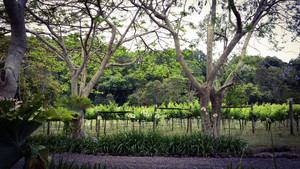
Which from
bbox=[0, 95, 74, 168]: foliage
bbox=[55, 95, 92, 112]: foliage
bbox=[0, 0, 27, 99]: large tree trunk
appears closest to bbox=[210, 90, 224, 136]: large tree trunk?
bbox=[55, 95, 92, 112]: foliage

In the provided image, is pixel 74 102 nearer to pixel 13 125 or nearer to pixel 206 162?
pixel 206 162

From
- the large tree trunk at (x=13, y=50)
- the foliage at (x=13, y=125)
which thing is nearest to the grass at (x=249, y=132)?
the large tree trunk at (x=13, y=50)

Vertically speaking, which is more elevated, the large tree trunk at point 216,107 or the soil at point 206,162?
the large tree trunk at point 216,107

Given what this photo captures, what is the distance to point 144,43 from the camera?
9.62 metres

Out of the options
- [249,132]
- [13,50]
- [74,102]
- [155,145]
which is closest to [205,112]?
[155,145]

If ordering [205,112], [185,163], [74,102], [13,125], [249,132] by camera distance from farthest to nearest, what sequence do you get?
[249,132], [74,102], [205,112], [185,163], [13,125]

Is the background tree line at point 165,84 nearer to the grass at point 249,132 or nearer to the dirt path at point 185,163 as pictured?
the grass at point 249,132

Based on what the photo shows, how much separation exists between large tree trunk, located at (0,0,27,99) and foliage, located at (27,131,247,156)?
9.54ft

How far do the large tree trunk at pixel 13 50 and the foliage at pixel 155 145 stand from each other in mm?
2907

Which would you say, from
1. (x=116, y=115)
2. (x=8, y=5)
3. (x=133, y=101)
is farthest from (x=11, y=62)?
(x=133, y=101)

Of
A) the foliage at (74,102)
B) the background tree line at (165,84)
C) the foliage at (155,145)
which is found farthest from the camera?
the background tree line at (165,84)

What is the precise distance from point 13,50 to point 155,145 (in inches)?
156

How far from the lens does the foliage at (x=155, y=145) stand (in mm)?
5742

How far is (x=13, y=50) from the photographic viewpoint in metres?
3.74
